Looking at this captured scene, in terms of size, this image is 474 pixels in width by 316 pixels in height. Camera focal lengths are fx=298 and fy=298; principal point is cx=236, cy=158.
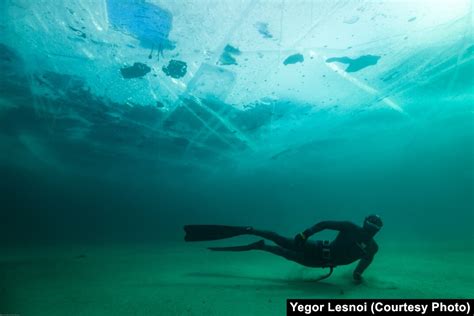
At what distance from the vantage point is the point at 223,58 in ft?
42.4

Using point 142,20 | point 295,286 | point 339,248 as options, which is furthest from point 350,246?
point 142,20

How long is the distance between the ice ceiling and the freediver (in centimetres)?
726

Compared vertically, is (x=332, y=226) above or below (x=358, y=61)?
below

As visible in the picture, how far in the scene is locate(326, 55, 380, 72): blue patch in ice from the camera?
1312 centimetres

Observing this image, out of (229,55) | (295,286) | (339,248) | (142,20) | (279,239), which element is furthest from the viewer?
(229,55)

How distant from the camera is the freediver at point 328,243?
738cm

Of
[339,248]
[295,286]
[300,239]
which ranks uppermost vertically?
[300,239]

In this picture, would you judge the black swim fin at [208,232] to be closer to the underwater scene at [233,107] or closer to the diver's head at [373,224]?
the underwater scene at [233,107]

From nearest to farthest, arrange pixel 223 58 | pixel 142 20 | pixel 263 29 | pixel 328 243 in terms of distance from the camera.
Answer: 1. pixel 328 243
2. pixel 142 20
3. pixel 263 29
4. pixel 223 58

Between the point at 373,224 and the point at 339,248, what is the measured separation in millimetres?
1100

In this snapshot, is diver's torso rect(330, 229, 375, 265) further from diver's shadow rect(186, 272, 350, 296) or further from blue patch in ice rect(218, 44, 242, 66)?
blue patch in ice rect(218, 44, 242, 66)

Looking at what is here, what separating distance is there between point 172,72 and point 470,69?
50.1 feet

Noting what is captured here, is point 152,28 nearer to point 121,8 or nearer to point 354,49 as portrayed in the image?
point 121,8

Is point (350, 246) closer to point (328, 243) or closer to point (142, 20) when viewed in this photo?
point (328, 243)
